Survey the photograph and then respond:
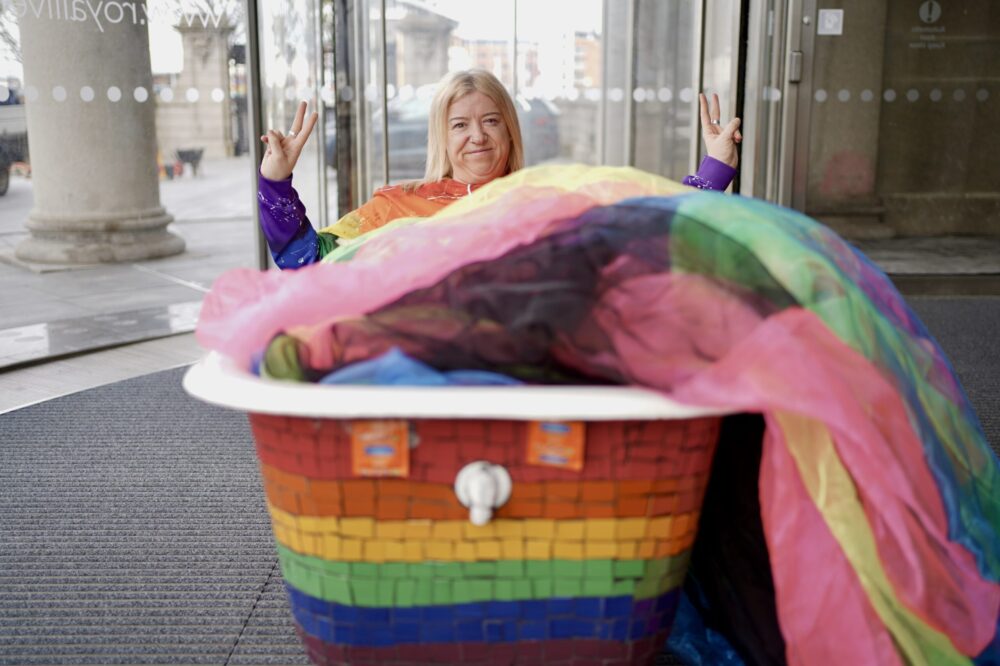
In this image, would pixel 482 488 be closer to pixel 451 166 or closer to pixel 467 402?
pixel 467 402

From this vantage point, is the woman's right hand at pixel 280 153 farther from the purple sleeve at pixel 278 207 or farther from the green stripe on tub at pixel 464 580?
the green stripe on tub at pixel 464 580

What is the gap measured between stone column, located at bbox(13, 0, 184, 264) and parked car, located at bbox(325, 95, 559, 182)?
3.43 ft

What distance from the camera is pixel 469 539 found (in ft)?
3.78

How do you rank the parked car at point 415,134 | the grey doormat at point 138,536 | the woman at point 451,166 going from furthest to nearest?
1. the parked car at point 415,134
2. the woman at point 451,166
3. the grey doormat at point 138,536

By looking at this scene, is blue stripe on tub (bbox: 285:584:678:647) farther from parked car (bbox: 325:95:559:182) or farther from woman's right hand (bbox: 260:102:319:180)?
parked car (bbox: 325:95:559:182)

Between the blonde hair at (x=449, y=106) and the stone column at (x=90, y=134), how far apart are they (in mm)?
1791

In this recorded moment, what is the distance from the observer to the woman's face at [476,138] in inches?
85.8

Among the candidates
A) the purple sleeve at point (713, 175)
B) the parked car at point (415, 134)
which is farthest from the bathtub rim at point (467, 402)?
the parked car at point (415, 134)

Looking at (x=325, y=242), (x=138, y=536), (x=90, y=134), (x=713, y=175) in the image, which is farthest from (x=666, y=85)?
(x=138, y=536)

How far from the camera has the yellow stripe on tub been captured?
115cm

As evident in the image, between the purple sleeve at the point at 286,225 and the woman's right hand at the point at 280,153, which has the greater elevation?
the woman's right hand at the point at 280,153

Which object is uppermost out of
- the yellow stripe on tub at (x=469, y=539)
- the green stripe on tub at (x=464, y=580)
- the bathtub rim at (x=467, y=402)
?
the bathtub rim at (x=467, y=402)

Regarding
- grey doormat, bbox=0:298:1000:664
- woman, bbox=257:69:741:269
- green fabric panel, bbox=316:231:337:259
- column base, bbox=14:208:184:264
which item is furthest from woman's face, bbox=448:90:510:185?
column base, bbox=14:208:184:264

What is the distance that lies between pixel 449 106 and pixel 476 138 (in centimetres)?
10
